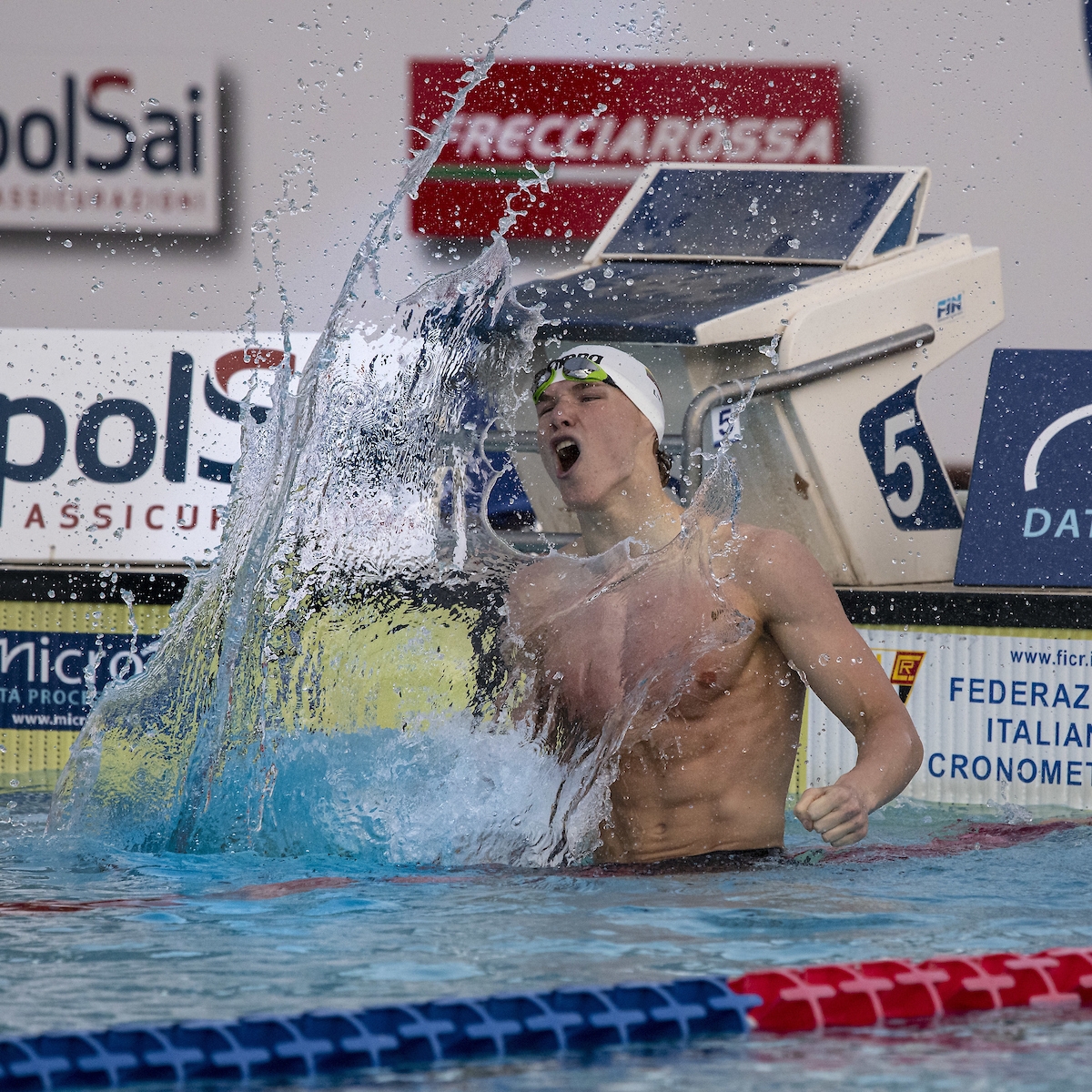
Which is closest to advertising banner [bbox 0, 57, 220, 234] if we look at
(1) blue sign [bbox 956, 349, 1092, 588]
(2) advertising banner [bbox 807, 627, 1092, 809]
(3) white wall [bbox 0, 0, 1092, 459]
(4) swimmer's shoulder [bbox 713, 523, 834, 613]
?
(3) white wall [bbox 0, 0, 1092, 459]

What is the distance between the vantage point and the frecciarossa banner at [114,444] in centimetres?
508

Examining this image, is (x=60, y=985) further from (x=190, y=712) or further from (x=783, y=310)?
(x=783, y=310)

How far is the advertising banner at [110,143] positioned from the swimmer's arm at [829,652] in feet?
18.2

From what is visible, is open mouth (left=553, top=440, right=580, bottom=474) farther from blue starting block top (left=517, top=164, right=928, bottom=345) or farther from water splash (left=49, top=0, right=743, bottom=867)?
blue starting block top (left=517, top=164, right=928, bottom=345)

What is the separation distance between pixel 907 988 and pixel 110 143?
6.67m

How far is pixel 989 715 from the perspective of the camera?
4113 mm

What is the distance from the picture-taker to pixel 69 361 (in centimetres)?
520

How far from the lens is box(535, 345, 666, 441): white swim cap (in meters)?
2.56

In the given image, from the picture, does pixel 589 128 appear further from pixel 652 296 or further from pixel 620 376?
pixel 620 376

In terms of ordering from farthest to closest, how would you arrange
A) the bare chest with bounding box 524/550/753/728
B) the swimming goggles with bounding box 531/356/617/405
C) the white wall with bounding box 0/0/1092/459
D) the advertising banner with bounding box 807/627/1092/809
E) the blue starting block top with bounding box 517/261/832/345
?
the white wall with bounding box 0/0/1092/459 → the blue starting block top with bounding box 517/261/832/345 → the advertising banner with bounding box 807/627/1092/809 → the swimming goggles with bounding box 531/356/617/405 → the bare chest with bounding box 524/550/753/728

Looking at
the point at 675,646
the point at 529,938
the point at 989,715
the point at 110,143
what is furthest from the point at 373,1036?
the point at 110,143

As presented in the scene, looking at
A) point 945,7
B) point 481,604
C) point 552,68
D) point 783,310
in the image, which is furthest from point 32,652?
point 945,7

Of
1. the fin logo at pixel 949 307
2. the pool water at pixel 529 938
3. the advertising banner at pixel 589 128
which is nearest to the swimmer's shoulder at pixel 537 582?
the pool water at pixel 529 938

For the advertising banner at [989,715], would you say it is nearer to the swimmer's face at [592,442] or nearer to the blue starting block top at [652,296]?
the blue starting block top at [652,296]
